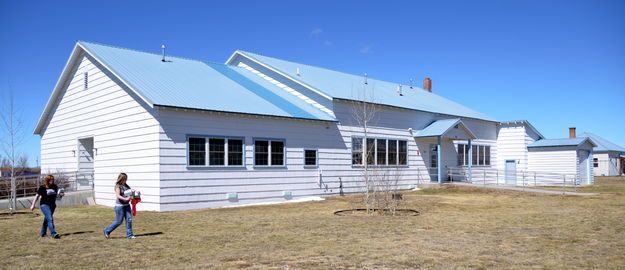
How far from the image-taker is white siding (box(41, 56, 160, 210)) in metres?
18.8

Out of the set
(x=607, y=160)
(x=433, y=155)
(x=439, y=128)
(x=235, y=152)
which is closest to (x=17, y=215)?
(x=235, y=152)

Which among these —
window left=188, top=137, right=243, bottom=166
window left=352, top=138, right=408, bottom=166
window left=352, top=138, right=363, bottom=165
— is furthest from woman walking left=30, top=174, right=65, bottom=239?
window left=352, top=138, right=363, bottom=165

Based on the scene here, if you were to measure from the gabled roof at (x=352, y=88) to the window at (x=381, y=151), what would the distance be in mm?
2118

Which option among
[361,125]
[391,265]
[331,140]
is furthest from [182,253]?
[361,125]

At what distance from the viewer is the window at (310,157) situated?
2362 cm

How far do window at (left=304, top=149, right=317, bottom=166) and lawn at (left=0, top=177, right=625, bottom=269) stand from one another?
18.9 feet

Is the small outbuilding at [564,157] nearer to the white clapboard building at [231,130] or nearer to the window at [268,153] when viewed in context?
the white clapboard building at [231,130]

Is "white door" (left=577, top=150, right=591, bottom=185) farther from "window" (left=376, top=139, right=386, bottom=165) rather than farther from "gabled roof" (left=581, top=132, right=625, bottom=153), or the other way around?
"gabled roof" (left=581, top=132, right=625, bottom=153)

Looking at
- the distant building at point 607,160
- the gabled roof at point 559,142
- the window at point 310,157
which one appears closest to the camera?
the window at point 310,157

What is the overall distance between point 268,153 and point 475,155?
18.3 m

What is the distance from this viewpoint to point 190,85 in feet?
71.5

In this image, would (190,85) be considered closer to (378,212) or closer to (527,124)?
(378,212)

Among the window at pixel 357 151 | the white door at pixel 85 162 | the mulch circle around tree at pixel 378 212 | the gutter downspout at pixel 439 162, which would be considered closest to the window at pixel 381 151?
the window at pixel 357 151

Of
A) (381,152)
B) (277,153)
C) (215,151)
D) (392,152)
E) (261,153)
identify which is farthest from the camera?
(392,152)
